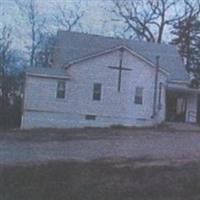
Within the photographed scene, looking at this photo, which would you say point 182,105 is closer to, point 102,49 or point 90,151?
point 102,49

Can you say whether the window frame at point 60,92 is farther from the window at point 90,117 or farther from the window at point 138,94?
the window at point 138,94

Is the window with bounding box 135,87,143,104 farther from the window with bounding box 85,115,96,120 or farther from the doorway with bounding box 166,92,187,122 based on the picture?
the doorway with bounding box 166,92,187,122

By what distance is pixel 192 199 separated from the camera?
1125cm

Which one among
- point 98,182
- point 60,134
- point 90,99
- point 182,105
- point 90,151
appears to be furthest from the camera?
point 182,105

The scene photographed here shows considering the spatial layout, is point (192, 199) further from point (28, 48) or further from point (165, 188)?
point (28, 48)

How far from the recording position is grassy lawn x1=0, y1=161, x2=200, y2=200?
37.3 feet

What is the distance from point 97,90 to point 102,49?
124 inches

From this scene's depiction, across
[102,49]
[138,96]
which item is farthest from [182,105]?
[102,49]

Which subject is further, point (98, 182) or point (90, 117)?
point (90, 117)

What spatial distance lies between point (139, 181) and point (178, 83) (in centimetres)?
3161

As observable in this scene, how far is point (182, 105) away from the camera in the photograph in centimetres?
4481

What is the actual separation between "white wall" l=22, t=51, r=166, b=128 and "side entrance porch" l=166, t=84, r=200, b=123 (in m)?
3.61

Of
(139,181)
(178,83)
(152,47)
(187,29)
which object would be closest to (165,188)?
(139,181)

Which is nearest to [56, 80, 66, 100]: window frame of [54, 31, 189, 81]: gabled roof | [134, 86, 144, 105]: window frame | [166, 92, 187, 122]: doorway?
[54, 31, 189, 81]: gabled roof
